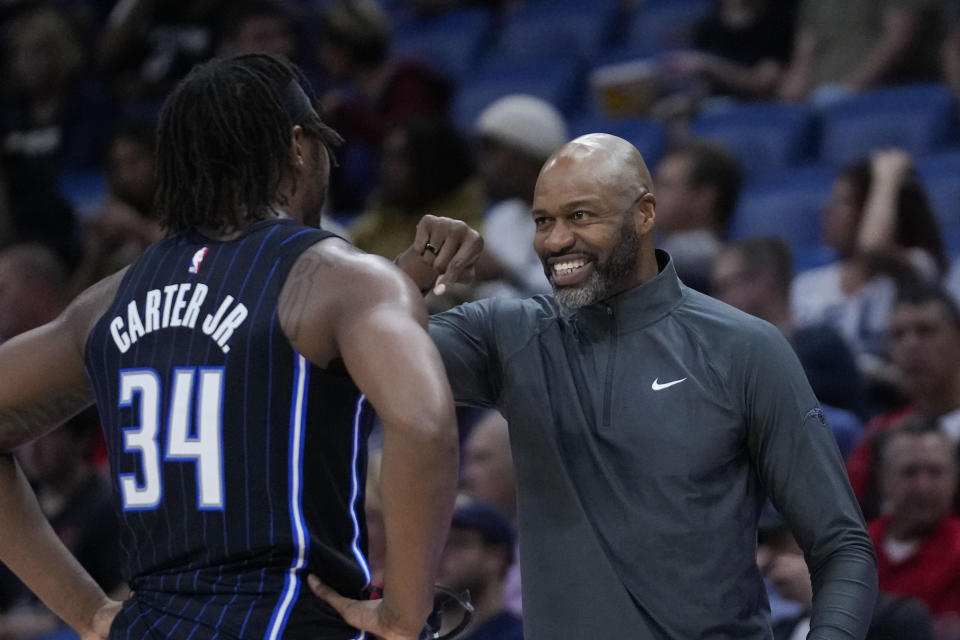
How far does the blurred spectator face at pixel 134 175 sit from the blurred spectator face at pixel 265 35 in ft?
2.74

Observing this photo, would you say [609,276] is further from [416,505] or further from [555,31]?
[555,31]

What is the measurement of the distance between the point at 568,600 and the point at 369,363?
0.80 m

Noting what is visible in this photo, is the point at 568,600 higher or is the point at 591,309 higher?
the point at 591,309

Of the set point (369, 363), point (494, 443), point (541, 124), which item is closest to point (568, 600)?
point (369, 363)

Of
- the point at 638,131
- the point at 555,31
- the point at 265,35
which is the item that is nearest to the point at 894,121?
the point at 638,131

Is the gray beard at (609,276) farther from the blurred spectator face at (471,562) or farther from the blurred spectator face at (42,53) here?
the blurred spectator face at (42,53)

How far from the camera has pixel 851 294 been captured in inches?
223

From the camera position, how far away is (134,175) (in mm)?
7301

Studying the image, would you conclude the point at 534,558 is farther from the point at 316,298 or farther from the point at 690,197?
the point at 690,197

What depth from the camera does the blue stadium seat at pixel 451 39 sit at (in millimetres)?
8633

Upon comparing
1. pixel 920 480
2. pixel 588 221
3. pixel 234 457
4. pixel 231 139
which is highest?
pixel 231 139

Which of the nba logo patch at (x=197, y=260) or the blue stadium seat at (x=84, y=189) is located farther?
the blue stadium seat at (x=84, y=189)

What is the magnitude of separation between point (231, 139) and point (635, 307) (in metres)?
0.87

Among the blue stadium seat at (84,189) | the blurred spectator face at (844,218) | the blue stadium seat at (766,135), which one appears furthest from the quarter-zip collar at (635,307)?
the blue stadium seat at (84,189)
